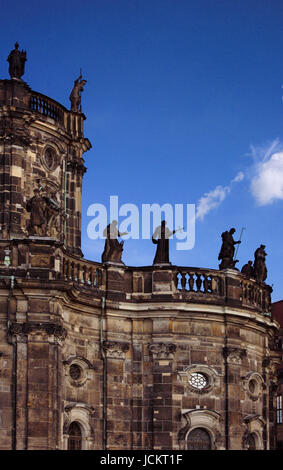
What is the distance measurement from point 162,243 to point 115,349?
4686 mm

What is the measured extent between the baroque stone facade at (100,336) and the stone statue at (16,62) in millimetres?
590

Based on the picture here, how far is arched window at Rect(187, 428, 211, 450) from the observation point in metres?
45.7

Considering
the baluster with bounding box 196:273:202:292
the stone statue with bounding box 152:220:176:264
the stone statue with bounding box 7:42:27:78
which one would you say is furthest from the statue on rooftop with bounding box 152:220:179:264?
the stone statue with bounding box 7:42:27:78

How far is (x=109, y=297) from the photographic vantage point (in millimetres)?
46188

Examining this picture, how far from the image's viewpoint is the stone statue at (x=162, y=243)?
4722 centimetres

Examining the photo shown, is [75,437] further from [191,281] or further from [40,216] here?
[40,216]

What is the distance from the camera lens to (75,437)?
4434cm

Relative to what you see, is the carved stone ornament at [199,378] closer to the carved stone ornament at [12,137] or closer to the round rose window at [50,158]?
the round rose window at [50,158]

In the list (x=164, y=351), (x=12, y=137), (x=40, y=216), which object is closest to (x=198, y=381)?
(x=164, y=351)

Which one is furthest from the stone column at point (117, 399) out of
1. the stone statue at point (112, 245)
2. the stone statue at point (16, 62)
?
the stone statue at point (16, 62)

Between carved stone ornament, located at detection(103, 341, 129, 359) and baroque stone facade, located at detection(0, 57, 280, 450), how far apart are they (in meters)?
0.04

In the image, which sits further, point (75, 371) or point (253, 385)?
point (253, 385)
